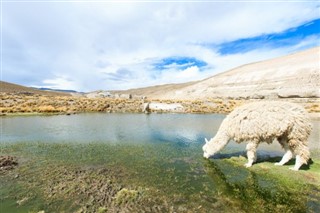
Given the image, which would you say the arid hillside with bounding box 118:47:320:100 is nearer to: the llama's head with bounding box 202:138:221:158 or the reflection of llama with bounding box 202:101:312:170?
the reflection of llama with bounding box 202:101:312:170

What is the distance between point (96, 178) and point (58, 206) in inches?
96.2

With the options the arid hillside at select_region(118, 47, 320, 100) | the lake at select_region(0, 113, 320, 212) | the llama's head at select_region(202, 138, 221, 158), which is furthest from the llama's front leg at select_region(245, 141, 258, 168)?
the arid hillside at select_region(118, 47, 320, 100)

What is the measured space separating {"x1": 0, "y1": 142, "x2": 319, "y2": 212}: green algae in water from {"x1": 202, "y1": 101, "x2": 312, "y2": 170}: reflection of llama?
47.4 inches

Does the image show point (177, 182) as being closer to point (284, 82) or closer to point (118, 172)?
point (118, 172)

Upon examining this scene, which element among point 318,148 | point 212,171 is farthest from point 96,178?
point 318,148

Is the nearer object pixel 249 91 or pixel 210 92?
pixel 249 91

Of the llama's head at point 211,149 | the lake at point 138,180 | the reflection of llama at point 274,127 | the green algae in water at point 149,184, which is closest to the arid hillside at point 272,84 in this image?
the lake at point 138,180

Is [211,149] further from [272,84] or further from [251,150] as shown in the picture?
[272,84]

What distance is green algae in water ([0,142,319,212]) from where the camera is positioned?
7.62m

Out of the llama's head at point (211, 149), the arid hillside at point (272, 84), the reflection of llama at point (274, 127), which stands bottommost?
the llama's head at point (211, 149)

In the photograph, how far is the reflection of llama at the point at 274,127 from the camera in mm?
10594

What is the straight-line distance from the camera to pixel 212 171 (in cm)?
1080

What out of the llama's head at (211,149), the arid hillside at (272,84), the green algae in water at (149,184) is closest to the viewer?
the green algae in water at (149,184)

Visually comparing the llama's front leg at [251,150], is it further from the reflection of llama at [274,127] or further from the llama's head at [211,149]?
the llama's head at [211,149]
